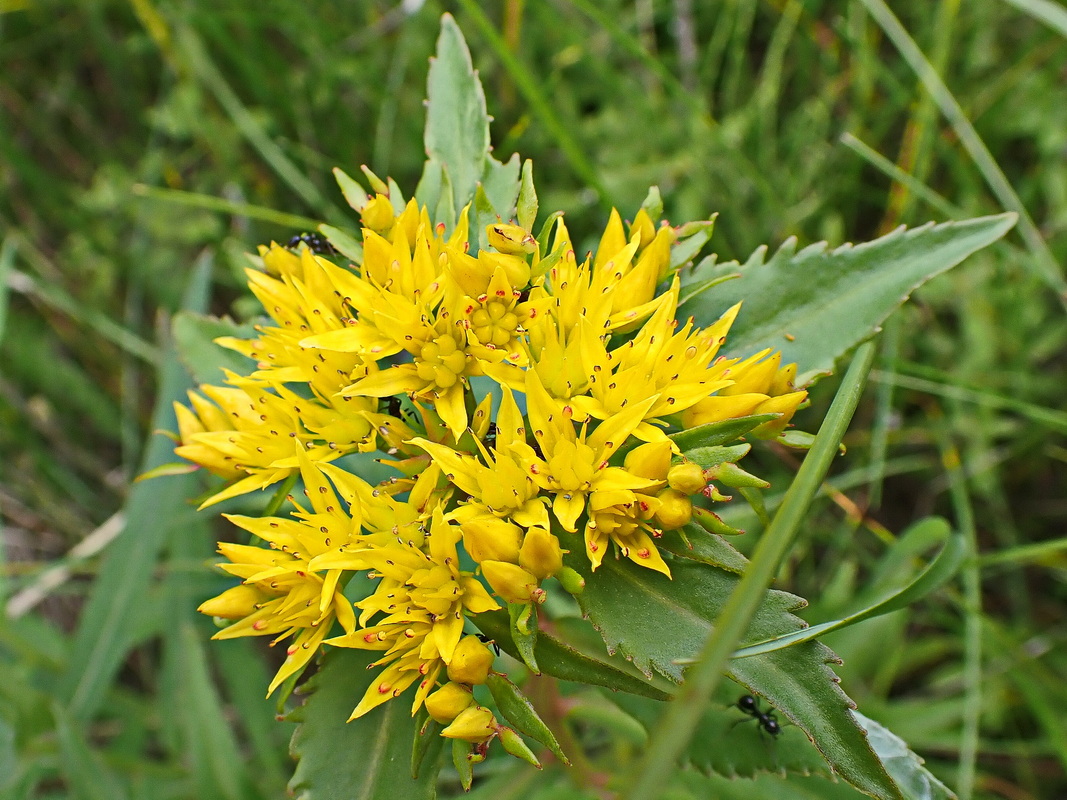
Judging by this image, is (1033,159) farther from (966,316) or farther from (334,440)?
(334,440)

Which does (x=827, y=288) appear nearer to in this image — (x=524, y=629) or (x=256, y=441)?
(x=524, y=629)

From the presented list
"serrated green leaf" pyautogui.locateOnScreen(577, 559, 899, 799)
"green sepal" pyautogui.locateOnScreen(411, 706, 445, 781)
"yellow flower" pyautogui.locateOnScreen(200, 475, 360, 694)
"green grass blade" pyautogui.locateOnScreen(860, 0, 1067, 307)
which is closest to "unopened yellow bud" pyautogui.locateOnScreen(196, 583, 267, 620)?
"yellow flower" pyautogui.locateOnScreen(200, 475, 360, 694)

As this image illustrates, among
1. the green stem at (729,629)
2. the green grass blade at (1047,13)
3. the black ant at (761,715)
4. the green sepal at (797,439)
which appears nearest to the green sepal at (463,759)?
the green stem at (729,629)

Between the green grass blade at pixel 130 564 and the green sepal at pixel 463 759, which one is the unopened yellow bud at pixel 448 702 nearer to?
the green sepal at pixel 463 759

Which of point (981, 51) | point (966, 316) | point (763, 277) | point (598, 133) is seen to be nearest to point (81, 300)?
point (598, 133)

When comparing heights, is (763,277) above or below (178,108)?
below

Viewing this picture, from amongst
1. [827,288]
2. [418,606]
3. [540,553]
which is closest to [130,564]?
[418,606]
